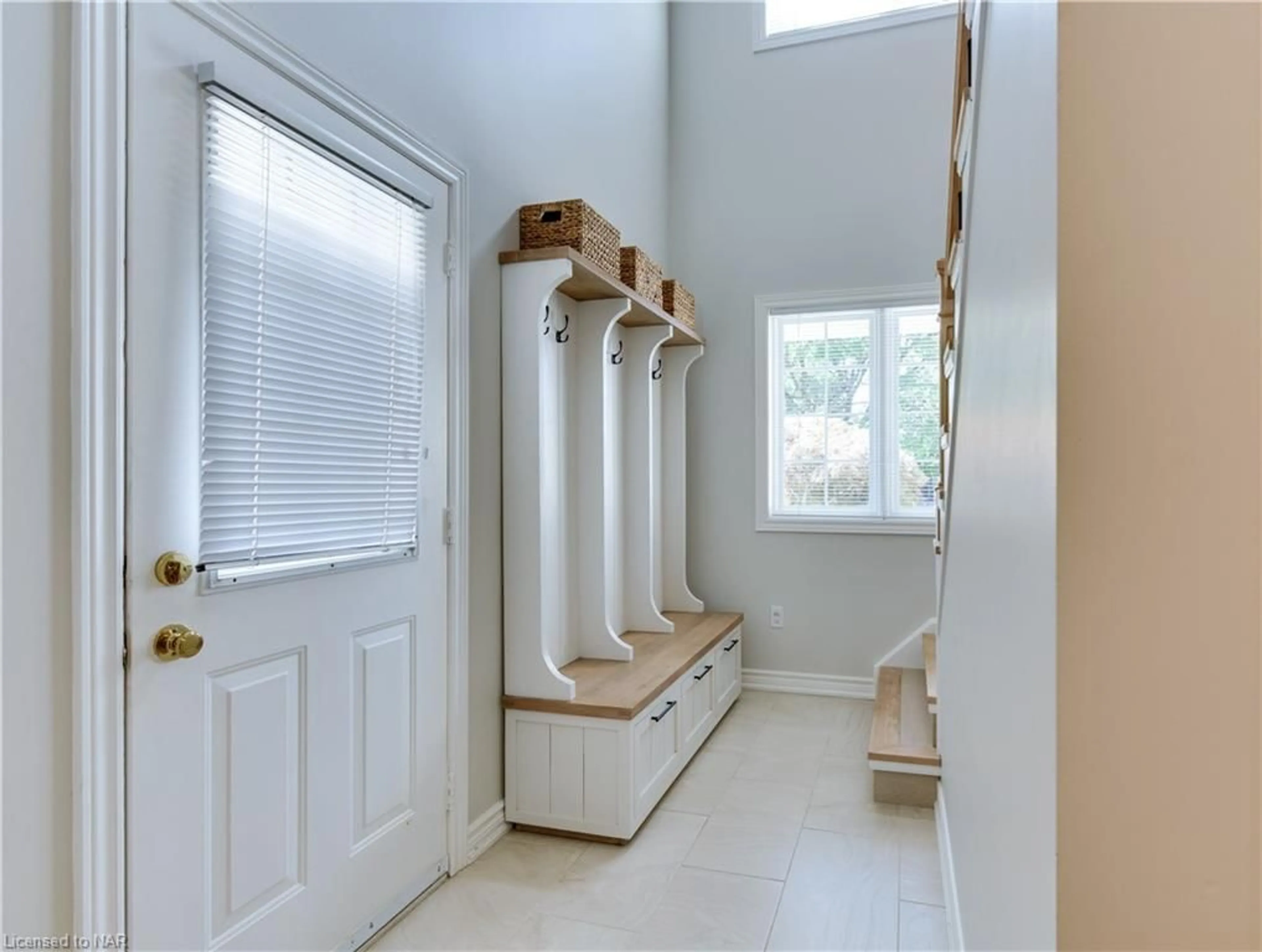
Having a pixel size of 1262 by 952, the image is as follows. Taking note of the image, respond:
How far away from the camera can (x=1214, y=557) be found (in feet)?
1.95

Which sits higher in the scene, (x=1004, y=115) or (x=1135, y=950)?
(x=1004, y=115)

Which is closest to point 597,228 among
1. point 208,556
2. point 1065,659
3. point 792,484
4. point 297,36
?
point 297,36

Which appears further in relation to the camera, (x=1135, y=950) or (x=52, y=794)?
(x=52, y=794)

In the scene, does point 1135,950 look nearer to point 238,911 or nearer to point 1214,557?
point 1214,557

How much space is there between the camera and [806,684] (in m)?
4.18

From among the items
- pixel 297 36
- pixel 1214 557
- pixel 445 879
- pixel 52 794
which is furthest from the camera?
pixel 445 879

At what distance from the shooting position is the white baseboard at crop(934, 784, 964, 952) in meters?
1.73

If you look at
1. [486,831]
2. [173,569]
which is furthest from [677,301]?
[173,569]

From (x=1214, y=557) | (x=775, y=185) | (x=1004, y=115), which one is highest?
(x=775, y=185)

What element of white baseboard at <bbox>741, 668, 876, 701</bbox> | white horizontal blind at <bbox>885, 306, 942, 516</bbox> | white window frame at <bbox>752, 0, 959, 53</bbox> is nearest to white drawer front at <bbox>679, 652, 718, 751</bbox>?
white baseboard at <bbox>741, 668, 876, 701</bbox>

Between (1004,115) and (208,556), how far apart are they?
1527 mm

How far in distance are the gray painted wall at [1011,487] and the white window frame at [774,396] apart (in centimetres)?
256

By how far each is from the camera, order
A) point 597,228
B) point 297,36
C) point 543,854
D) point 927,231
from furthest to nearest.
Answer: point 927,231 → point 597,228 → point 543,854 → point 297,36

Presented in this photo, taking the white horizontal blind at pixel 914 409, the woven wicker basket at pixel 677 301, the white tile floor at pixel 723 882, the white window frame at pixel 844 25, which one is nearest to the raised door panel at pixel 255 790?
the white tile floor at pixel 723 882
